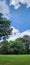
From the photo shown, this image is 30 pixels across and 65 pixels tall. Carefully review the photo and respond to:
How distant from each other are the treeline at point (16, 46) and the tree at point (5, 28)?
0.96 feet

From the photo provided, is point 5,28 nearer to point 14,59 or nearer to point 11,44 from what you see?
point 11,44

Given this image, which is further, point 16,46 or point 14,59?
point 16,46

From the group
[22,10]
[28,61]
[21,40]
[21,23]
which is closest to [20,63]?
[28,61]

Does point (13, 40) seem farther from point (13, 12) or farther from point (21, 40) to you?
point (13, 12)

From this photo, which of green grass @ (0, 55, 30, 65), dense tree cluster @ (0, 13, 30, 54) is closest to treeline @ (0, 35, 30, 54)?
dense tree cluster @ (0, 13, 30, 54)

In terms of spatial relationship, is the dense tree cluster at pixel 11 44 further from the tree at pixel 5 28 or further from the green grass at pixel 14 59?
the green grass at pixel 14 59

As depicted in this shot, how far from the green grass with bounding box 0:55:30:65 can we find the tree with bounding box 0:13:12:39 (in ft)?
2.76

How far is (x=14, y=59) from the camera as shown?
7.40m

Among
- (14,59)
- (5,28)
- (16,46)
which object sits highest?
(5,28)

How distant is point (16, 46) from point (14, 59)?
2.07 ft

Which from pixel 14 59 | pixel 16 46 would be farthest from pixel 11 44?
pixel 14 59

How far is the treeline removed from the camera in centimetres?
777

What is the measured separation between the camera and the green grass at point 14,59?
716 cm

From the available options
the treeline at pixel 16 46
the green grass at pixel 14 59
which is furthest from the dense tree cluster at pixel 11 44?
the green grass at pixel 14 59
